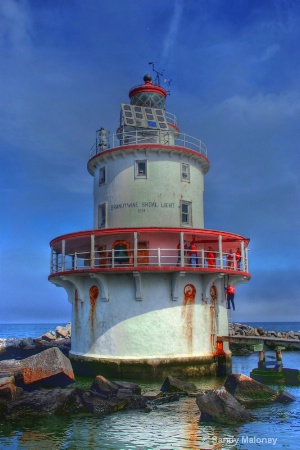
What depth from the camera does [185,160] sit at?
1112 inches

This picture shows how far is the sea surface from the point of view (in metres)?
13.9

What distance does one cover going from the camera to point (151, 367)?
23.6 meters

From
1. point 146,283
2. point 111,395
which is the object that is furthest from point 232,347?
point 111,395

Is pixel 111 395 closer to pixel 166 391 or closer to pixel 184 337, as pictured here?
pixel 166 391

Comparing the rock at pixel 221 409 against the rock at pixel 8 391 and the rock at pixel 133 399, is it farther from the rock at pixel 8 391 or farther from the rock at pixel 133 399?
the rock at pixel 8 391

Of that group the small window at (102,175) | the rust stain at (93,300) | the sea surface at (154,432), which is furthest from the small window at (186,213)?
the sea surface at (154,432)

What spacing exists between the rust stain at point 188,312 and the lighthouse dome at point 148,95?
40.2 ft

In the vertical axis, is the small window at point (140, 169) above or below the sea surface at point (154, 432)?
above

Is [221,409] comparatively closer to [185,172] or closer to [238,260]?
[238,260]

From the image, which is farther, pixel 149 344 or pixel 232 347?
pixel 232 347

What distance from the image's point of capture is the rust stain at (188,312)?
80.5ft

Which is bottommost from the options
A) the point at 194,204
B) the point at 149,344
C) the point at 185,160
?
the point at 149,344

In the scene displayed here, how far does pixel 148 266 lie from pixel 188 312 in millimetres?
3382

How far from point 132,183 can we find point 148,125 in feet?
13.4
